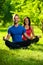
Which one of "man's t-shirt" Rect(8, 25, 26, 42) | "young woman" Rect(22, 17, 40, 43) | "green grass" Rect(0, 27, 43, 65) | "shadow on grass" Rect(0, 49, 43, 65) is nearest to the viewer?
"shadow on grass" Rect(0, 49, 43, 65)

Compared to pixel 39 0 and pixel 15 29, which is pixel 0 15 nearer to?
pixel 39 0

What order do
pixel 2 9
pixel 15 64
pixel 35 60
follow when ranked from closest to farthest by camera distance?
pixel 15 64
pixel 35 60
pixel 2 9

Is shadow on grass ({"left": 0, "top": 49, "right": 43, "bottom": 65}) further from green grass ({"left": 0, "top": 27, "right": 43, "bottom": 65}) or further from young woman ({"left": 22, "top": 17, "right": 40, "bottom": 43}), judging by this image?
young woman ({"left": 22, "top": 17, "right": 40, "bottom": 43})

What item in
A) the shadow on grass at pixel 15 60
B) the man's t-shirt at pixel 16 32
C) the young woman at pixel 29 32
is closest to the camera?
the shadow on grass at pixel 15 60

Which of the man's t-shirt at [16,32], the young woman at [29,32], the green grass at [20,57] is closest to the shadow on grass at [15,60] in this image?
the green grass at [20,57]

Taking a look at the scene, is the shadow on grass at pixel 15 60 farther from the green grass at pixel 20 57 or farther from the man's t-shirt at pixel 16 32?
the man's t-shirt at pixel 16 32

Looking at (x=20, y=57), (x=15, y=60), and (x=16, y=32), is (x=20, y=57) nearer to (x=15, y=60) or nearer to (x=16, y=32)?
(x=15, y=60)

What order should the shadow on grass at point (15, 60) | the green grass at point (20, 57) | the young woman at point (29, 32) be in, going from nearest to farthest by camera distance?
the shadow on grass at point (15, 60) < the green grass at point (20, 57) < the young woman at point (29, 32)

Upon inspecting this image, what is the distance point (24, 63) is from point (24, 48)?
8.49 feet

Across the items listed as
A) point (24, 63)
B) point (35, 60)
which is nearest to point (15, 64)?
point (24, 63)

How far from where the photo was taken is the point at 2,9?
121 feet

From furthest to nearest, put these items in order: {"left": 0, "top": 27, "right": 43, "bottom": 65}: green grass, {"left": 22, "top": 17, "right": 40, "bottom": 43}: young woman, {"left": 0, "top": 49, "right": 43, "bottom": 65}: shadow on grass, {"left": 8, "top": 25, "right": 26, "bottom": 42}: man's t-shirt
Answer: {"left": 22, "top": 17, "right": 40, "bottom": 43}: young woman
{"left": 8, "top": 25, "right": 26, "bottom": 42}: man's t-shirt
{"left": 0, "top": 27, "right": 43, "bottom": 65}: green grass
{"left": 0, "top": 49, "right": 43, "bottom": 65}: shadow on grass

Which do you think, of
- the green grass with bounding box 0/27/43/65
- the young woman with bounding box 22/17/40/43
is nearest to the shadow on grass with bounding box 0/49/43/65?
the green grass with bounding box 0/27/43/65

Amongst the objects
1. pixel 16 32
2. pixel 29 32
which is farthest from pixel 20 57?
pixel 29 32
